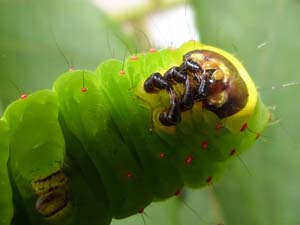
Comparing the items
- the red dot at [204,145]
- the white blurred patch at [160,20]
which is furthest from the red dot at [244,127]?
the white blurred patch at [160,20]

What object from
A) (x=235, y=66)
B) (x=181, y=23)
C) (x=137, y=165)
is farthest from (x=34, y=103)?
(x=181, y=23)

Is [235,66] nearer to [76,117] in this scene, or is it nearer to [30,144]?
[76,117]

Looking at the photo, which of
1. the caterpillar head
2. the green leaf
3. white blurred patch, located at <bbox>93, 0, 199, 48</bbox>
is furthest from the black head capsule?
white blurred patch, located at <bbox>93, 0, 199, 48</bbox>

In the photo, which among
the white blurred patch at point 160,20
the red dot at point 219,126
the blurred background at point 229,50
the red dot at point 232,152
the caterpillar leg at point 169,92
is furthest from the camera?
the white blurred patch at point 160,20

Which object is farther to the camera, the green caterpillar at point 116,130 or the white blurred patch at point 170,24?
the white blurred patch at point 170,24

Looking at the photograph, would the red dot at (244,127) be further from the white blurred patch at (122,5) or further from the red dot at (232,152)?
the white blurred patch at (122,5)

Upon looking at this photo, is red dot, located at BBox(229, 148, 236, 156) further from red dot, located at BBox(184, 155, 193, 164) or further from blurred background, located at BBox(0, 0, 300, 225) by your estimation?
blurred background, located at BBox(0, 0, 300, 225)
